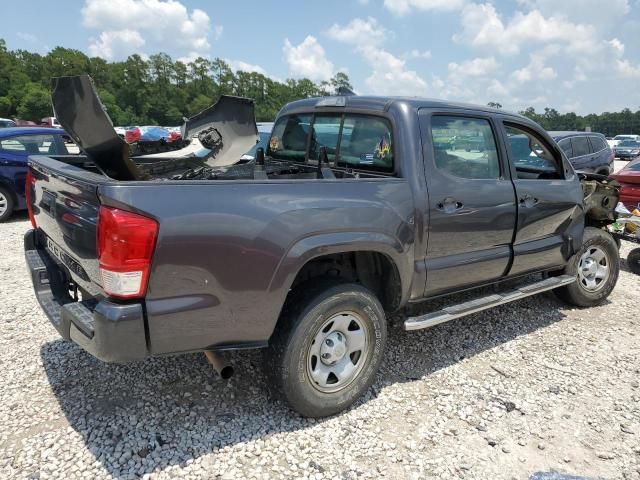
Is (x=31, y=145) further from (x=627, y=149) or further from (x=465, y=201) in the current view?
(x=627, y=149)

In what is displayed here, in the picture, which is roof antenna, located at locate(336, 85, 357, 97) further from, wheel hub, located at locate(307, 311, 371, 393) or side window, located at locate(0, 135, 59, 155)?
side window, located at locate(0, 135, 59, 155)

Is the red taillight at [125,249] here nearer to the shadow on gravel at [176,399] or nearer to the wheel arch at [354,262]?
the wheel arch at [354,262]

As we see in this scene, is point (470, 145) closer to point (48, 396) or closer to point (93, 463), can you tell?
point (93, 463)

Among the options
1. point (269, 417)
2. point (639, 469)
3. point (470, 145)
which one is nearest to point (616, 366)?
point (639, 469)

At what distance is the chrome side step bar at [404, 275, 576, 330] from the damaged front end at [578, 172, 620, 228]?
1.06 m

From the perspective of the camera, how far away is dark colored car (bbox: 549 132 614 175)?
11.2 m

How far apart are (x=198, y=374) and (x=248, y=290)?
128 centimetres

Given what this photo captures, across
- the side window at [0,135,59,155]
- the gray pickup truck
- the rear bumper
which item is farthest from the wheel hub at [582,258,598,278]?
the side window at [0,135,59,155]

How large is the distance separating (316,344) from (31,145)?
797 centimetres

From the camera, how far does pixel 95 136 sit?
8.50 feet

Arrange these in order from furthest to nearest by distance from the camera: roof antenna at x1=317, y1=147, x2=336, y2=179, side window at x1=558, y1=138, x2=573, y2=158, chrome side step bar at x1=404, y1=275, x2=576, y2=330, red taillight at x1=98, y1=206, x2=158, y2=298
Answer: side window at x1=558, y1=138, x2=573, y2=158 < roof antenna at x1=317, y1=147, x2=336, y2=179 < chrome side step bar at x1=404, y1=275, x2=576, y2=330 < red taillight at x1=98, y1=206, x2=158, y2=298

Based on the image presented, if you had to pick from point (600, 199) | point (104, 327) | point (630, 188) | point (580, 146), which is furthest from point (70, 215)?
point (580, 146)

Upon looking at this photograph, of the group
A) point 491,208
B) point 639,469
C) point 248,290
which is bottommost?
point 639,469

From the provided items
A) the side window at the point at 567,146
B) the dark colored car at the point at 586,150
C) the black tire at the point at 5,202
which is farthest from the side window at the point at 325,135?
the side window at the point at 567,146
